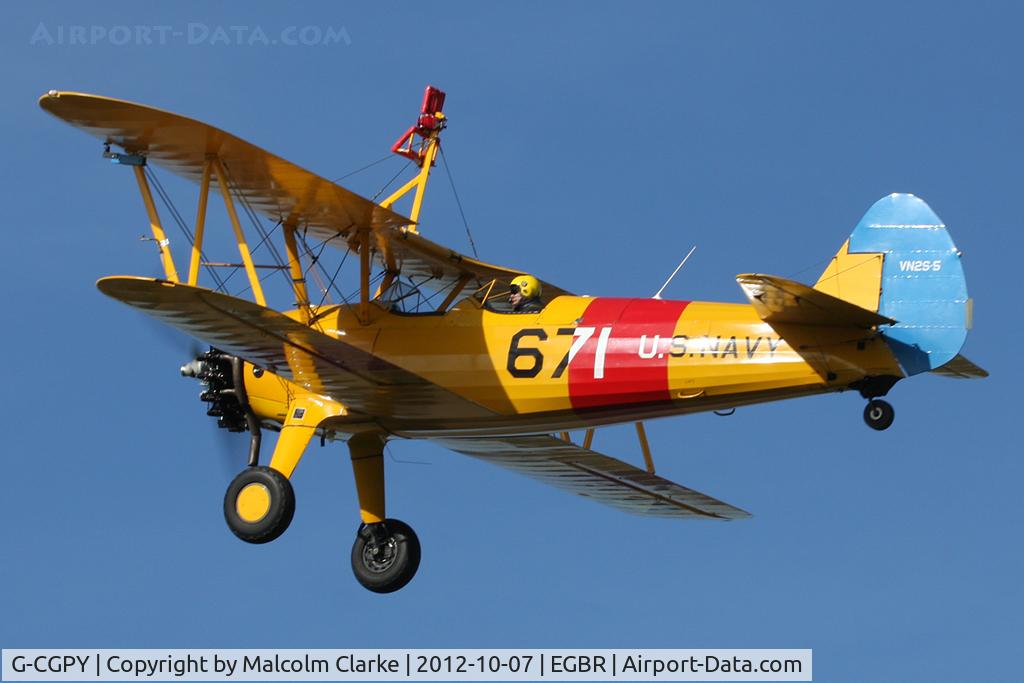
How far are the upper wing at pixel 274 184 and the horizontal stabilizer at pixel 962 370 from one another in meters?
3.40

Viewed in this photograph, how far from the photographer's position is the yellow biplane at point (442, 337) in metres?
16.6

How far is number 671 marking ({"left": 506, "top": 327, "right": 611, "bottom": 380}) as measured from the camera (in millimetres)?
17938

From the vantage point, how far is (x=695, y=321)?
57.6 ft

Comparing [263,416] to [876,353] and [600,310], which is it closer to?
[600,310]

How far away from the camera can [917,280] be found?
653 inches

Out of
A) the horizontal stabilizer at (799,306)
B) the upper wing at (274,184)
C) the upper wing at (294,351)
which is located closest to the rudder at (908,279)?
the horizontal stabilizer at (799,306)

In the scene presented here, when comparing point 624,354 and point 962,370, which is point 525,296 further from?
point 962,370

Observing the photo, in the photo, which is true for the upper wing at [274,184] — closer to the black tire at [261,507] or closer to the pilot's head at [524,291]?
the pilot's head at [524,291]

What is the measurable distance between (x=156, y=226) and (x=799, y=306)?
5395 mm

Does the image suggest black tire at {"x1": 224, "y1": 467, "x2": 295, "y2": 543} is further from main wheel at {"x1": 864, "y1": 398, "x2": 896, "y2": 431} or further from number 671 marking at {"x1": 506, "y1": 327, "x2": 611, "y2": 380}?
main wheel at {"x1": 864, "y1": 398, "x2": 896, "y2": 431}

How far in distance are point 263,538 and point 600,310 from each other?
349cm

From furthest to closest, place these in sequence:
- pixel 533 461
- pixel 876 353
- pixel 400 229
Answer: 1. pixel 533 461
2. pixel 400 229
3. pixel 876 353

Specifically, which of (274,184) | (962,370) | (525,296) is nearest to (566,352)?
(525,296)

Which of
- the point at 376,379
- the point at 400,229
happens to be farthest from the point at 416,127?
the point at 376,379
